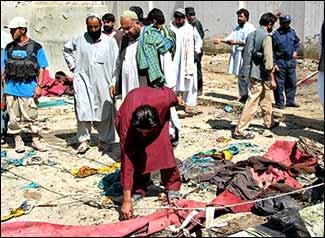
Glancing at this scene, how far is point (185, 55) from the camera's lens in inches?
380

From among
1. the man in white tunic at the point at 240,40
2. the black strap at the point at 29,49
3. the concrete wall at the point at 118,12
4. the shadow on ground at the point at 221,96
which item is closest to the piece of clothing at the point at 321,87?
the black strap at the point at 29,49

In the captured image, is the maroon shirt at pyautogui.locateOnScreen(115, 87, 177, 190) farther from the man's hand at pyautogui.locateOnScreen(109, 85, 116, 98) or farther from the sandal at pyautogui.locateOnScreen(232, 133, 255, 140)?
the sandal at pyautogui.locateOnScreen(232, 133, 255, 140)

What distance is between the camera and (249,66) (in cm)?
802

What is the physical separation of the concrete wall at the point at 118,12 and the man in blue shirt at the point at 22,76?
16.9ft

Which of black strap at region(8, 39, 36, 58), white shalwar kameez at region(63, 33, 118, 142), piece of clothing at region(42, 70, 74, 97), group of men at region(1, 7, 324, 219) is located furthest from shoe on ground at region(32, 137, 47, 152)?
piece of clothing at region(42, 70, 74, 97)

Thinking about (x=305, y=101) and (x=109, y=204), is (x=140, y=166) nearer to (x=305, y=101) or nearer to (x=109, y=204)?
(x=109, y=204)

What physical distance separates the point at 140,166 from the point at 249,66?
311cm

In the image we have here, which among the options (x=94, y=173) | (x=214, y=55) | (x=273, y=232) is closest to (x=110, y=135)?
(x=94, y=173)

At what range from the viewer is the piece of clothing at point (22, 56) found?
23.9ft

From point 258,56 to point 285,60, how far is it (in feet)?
7.82

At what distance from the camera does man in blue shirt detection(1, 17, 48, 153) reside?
23.8ft

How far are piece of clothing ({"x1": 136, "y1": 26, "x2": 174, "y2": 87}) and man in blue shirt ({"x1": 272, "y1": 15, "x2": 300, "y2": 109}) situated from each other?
3776 mm

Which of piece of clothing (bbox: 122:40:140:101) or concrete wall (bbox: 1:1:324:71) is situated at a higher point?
concrete wall (bbox: 1:1:324:71)

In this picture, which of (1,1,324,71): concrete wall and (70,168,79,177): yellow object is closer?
(70,168,79,177): yellow object
